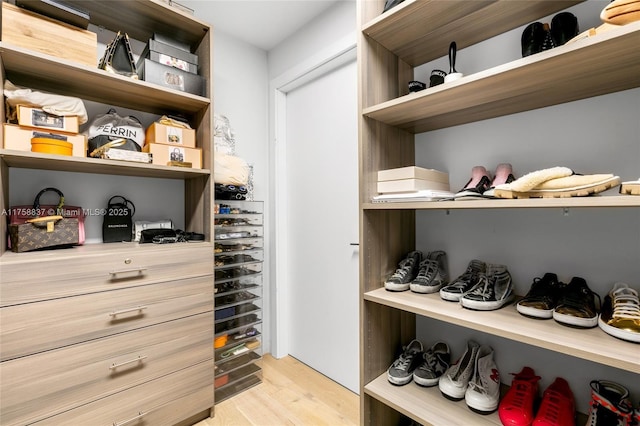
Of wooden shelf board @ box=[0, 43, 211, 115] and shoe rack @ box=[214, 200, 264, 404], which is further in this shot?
shoe rack @ box=[214, 200, 264, 404]

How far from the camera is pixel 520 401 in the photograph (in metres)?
0.97

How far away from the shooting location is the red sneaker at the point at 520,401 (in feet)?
3.03

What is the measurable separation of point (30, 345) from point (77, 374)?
0.69 ft

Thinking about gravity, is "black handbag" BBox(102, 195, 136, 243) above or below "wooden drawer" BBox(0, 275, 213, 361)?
above

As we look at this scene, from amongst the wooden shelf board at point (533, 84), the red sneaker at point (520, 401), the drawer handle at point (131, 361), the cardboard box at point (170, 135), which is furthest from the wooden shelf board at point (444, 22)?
the drawer handle at point (131, 361)

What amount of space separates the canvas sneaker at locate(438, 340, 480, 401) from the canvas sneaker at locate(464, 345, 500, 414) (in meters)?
0.02

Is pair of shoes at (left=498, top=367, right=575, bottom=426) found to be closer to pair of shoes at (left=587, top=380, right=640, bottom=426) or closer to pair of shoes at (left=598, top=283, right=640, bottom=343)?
pair of shoes at (left=587, top=380, right=640, bottom=426)

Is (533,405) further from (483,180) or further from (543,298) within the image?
(483,180)

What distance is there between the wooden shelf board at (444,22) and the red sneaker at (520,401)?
1.30 m

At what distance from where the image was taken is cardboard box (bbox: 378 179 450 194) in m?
1.10

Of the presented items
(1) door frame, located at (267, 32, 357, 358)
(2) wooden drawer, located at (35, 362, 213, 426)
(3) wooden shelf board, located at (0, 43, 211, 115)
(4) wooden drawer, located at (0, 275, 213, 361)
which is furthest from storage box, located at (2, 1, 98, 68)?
(2) wooden drawer, located at (35, 362, 213, 426)

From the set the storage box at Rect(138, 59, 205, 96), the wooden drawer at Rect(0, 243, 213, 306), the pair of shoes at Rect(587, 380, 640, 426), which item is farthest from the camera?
the storage box at Rect(138, 59, 205, 96)

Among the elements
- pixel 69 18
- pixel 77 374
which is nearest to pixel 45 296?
pixel 77 374

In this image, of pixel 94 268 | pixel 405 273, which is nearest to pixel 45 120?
pixel 94 268
